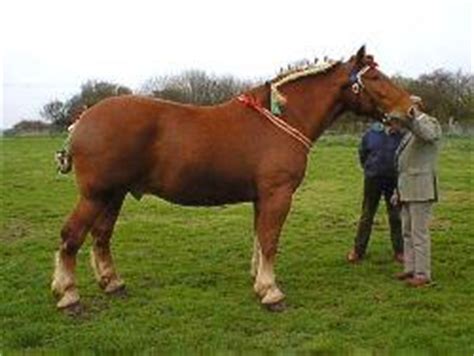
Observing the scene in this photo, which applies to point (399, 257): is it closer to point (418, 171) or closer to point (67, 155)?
point (418, 171)

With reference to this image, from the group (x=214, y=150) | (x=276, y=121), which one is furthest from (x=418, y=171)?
(x=214, y=150)

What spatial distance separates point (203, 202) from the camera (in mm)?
7441

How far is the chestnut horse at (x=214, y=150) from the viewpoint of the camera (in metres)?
7.07

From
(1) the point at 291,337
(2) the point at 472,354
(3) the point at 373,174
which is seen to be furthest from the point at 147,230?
(2) the point at 472,354

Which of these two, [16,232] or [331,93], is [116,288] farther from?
[16,232]

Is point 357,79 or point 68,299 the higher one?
point 357,79

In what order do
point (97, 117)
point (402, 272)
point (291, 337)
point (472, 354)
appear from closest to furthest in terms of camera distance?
point (472, 354) → point (291, 337) → point (97, 117) → point (402, 272)

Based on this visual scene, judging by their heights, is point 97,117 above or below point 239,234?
above

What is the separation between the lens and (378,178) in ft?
30.2

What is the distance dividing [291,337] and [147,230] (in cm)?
598

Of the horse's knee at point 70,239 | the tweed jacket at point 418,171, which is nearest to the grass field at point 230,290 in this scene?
the horse's knee at point 70,239

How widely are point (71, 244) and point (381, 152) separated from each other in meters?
3.93

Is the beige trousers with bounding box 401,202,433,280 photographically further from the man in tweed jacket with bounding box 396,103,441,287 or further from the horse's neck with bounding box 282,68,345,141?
the horse's neck with bounding box 282,68,345,141

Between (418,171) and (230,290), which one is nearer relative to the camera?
(230,290)
